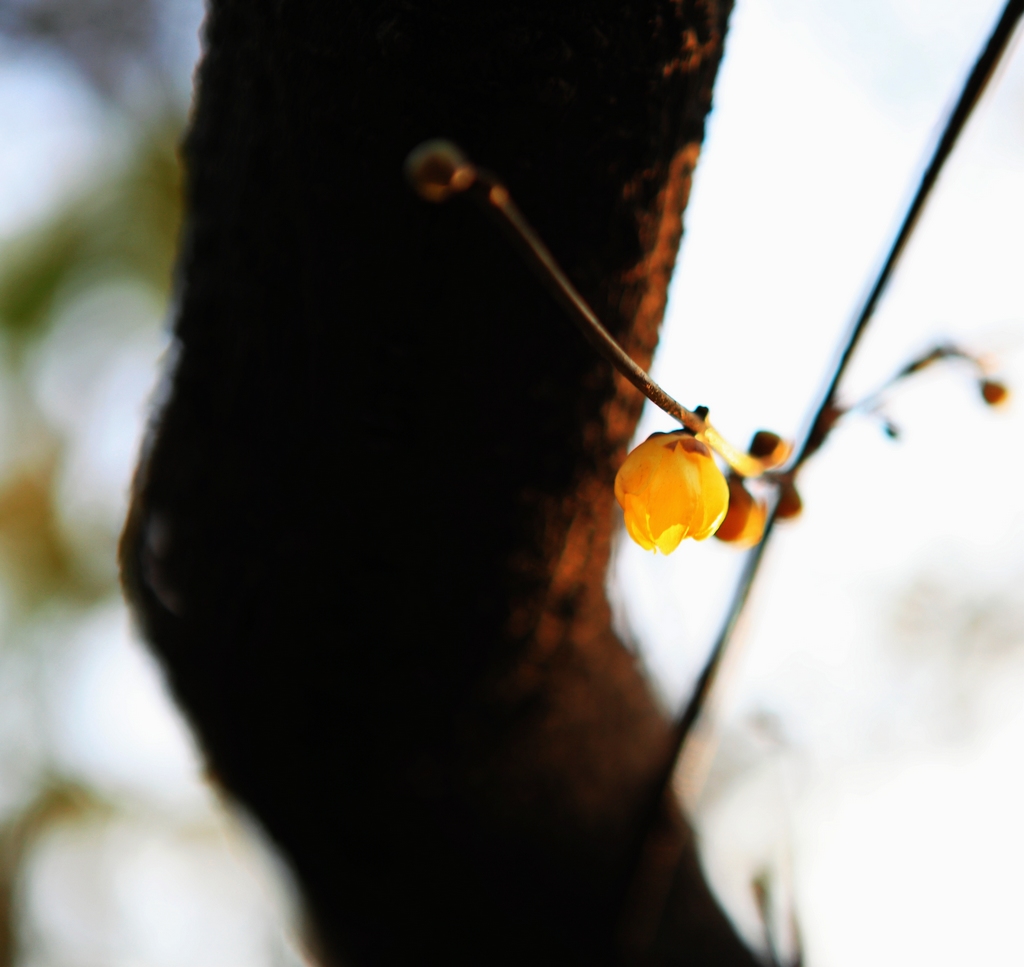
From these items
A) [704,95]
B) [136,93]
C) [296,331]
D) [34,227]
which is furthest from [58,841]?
[704,95]

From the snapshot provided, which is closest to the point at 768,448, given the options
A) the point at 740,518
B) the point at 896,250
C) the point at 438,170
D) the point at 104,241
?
the point at 740,518

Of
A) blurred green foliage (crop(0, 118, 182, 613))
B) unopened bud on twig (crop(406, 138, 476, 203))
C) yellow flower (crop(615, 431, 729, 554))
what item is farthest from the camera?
blurred green foliage (crop(0, 118, 182, 613))

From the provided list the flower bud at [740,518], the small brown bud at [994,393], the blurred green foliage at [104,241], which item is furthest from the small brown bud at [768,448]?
the blurred green foliage at [104,241]

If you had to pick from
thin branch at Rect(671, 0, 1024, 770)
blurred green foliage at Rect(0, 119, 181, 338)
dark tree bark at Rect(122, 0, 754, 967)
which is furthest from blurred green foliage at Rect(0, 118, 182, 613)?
thin branch at Rect(671, 0, 1024, 770)

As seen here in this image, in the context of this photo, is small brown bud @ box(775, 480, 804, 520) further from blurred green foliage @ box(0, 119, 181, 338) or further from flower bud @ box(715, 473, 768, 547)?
blurred green foliage @ box(0, 119, 181, 338)

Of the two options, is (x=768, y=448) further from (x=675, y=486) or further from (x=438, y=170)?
(x=438, y=170)

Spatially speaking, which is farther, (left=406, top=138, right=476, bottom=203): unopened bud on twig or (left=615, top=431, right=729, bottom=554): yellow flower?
(left=615, top=431, right=729, bottom=554): yellow flower

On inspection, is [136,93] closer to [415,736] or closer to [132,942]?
[415,736]
